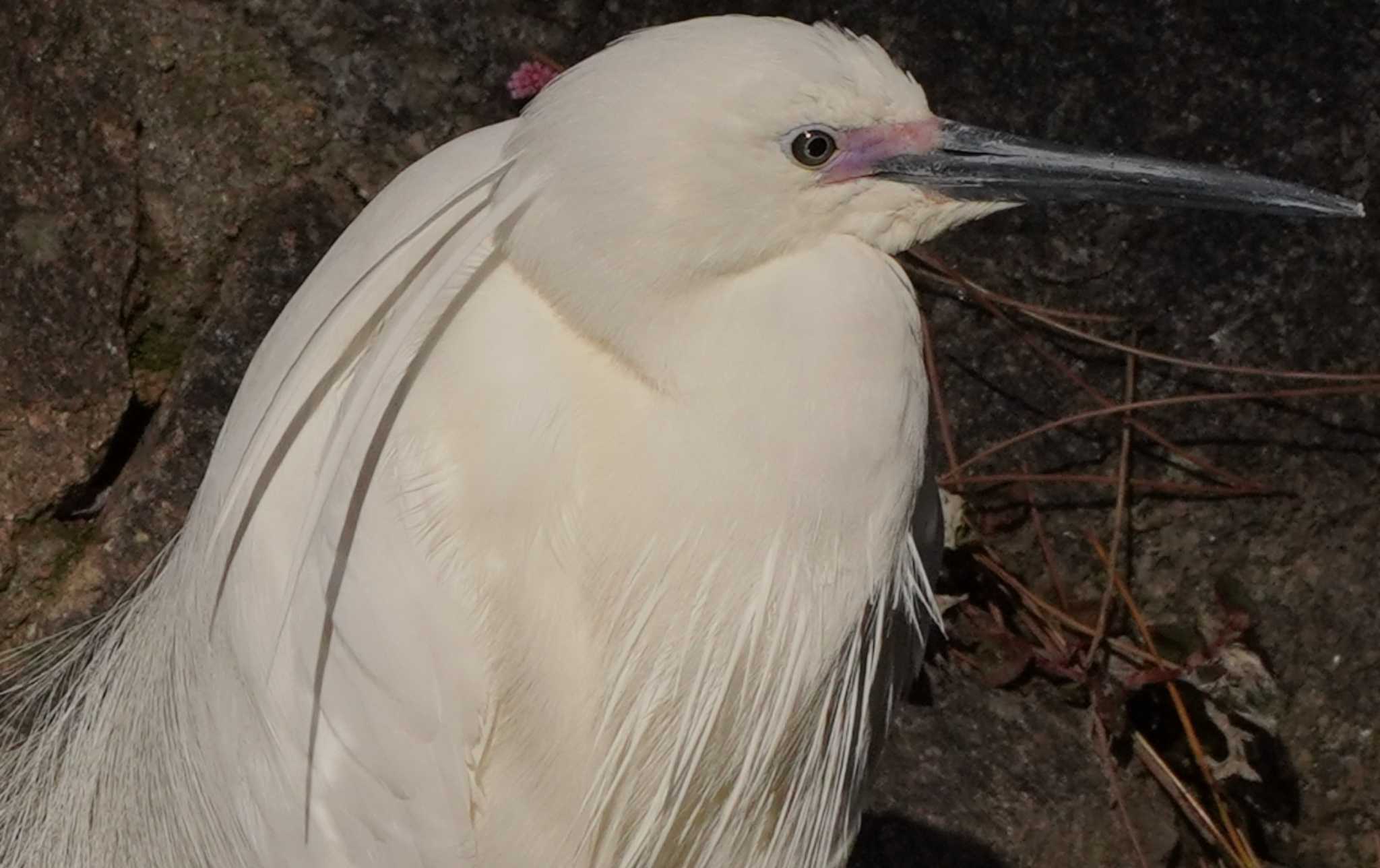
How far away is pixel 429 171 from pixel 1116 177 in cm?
46

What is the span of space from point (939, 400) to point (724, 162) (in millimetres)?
731

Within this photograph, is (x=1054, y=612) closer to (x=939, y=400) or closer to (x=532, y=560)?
(x=939, y=400)

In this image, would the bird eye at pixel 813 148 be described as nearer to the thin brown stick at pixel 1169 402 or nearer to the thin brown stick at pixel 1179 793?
the thin brown stick at pixel 1169 402

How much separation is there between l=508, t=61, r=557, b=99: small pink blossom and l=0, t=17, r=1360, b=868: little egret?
0.42m

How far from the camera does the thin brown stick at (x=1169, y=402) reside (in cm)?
150

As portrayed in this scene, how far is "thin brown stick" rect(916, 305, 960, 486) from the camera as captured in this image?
1.51 metres

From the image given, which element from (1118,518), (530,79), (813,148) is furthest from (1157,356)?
(813,148)

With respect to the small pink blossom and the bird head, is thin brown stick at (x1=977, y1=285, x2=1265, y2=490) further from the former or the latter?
the bird head

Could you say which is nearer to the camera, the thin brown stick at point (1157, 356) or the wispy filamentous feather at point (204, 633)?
the wispy filamentous feather at point (204, 633)

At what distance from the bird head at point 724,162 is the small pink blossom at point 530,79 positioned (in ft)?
1.87

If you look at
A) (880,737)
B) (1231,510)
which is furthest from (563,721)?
(1231,510)

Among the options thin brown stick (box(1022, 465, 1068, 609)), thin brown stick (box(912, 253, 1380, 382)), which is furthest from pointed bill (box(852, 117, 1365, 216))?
thin brown stick (box(1022, 465, 1068, 609))

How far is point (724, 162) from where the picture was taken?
0.84 metres

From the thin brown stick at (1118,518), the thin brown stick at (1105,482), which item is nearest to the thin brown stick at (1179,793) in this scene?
the thin brown stick at (1118,518)
